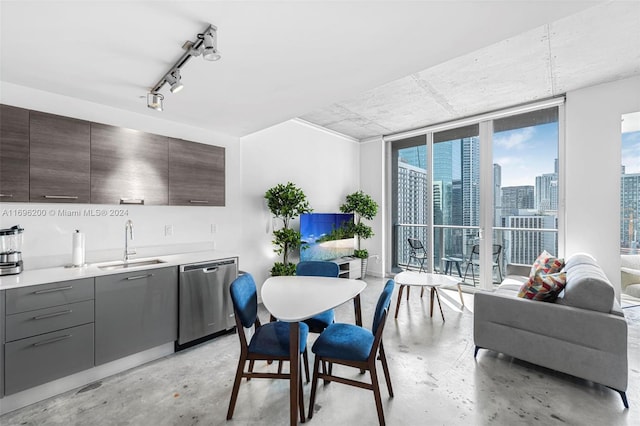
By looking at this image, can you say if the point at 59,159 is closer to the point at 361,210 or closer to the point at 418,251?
the point at 361,210

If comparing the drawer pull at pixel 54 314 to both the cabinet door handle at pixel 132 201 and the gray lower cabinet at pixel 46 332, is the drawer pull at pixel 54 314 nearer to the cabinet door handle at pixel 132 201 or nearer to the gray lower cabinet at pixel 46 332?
the gray lower cabinet at pixel 46 332

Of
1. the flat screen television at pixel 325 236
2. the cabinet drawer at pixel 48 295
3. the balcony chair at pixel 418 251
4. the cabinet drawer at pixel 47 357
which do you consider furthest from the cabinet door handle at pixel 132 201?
the balcony chair at pixel 418 251

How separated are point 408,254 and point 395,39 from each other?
469 centimetres

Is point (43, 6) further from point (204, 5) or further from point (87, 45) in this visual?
point (204, 5)

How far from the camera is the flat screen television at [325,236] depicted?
460 centimetres

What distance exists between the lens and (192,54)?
1812 mm

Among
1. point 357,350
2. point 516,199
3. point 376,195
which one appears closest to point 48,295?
point 357,350

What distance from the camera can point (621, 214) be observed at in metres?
3.63

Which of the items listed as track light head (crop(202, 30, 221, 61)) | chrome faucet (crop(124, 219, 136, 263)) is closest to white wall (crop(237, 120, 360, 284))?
chrome faucet (crop(124, 219, 136, 263))

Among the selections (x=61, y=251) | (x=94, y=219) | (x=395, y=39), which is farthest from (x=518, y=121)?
(x=61, y=251)

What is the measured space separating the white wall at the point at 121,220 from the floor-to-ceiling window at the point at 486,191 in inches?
143

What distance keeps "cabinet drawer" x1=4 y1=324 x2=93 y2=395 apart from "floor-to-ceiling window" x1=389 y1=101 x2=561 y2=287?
5.15m

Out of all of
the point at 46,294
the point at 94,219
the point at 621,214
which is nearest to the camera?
the point at 46,294

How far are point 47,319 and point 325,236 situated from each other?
3573 mm
